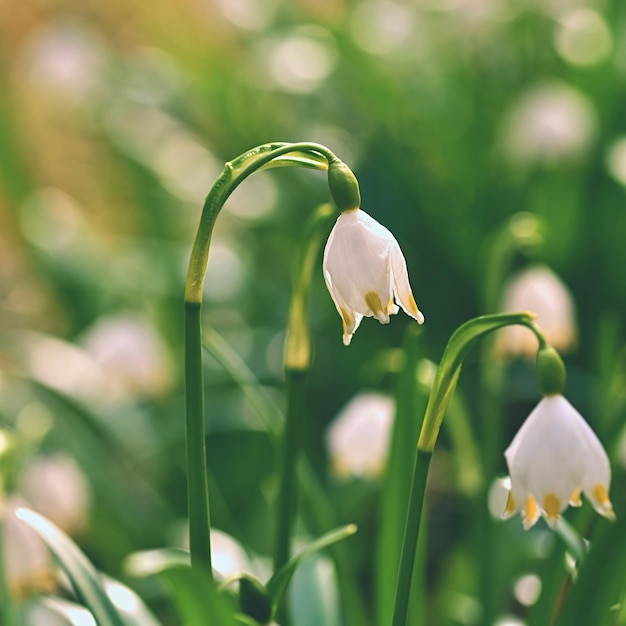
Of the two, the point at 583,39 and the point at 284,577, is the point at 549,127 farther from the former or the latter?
the point at 284,577

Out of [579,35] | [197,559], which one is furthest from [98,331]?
[579,35]

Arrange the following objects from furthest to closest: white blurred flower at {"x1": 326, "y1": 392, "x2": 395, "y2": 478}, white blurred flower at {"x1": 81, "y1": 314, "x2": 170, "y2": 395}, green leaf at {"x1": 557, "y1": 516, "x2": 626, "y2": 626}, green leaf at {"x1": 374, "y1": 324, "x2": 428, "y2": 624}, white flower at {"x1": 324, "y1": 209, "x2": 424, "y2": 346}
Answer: white blurred flower at {"x1": 81, "y1": 314, "x2": 170, "y2": 395}
white blurred flower at {"x1": 326, "y1": 392, "x2": 395, "y2": 478}
green leaf at {"x1": 374, "y1": 324, "x2": 428, "y2": 624}
green leaf at {"x1": 557, "y1": 516, "x2": 626, "y2": 626}
white flower at {"x1": 324, "y1": 209, "x2": 424, "y2": 346}

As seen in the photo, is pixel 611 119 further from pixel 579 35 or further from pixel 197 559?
pixel 197 559

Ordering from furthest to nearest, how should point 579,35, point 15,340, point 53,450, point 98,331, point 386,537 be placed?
point 579,35
point 15,340
point 98,331
point 53,450
point 386,537

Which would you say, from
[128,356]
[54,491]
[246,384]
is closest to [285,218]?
[128,356]

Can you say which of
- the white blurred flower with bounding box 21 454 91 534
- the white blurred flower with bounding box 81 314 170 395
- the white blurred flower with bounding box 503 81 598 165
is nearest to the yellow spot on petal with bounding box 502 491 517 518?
the white blurred flower with bounding box 21 454 91 534

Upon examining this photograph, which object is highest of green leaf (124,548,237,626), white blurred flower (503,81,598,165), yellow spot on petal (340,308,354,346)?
yellow spot on petal (340,308,354,346)

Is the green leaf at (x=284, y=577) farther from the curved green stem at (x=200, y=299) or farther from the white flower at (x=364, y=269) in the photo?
the white flower at (x=364, y=269)

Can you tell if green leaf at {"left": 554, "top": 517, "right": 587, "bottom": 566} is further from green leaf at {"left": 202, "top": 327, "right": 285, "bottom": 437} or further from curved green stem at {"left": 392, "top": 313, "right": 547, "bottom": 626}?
green leaf at {"left": 202, "top": 327, "right": 285, "bottom": 437}
